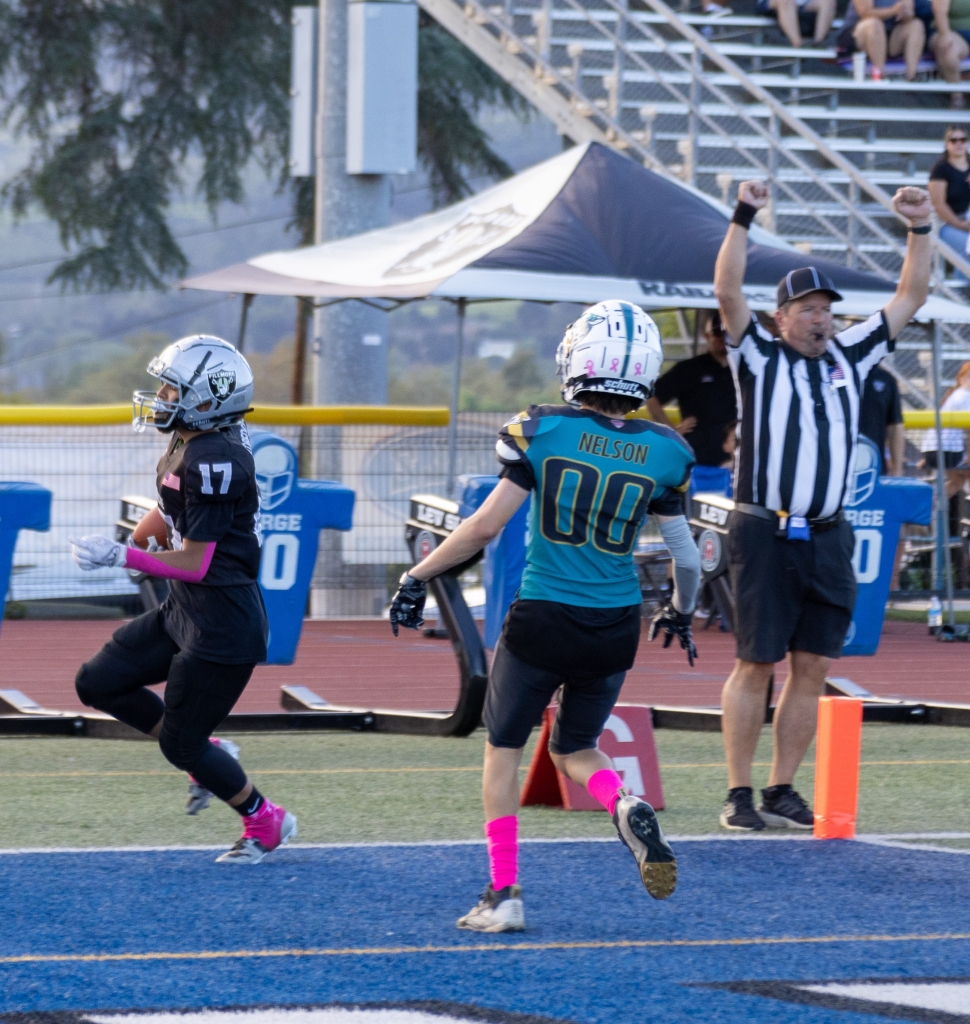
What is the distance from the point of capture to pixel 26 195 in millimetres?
28141

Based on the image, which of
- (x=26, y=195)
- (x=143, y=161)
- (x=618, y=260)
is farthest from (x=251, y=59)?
(x=618, y=260)

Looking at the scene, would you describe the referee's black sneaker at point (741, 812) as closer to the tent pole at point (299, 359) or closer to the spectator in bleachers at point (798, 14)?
the spectator in bleachers at point (798, 14)

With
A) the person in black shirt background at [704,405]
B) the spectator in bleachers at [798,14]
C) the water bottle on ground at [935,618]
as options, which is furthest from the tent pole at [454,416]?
the spectator in bleachers at [798,14]

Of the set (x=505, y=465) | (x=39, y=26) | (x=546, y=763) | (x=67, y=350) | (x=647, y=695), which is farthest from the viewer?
(x=67, y=350)

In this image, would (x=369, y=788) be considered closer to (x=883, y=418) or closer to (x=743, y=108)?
(x=883, y=418)

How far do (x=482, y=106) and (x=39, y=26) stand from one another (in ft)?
20.6

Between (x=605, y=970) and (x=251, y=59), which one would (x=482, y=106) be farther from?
(x=605, y=970)

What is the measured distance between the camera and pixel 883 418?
39.2 ft

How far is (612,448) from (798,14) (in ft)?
57.9

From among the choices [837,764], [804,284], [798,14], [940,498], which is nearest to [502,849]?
[837,764]

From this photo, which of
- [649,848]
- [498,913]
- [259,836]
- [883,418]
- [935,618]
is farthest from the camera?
[935,618]

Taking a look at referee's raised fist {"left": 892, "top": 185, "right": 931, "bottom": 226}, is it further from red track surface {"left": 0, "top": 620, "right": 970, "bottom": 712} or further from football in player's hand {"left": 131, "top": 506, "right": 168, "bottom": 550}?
red track surface {"left": 0, "top": 620, "right": 970, "bottom": 712}

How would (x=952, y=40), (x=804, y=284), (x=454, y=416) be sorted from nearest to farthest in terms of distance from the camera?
(x=804, y=284)
(x=454, y=416)
(x=952, y=40)

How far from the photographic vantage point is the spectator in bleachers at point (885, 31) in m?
20.9
